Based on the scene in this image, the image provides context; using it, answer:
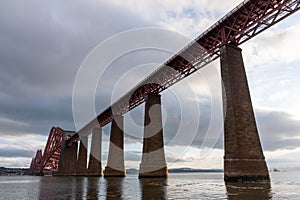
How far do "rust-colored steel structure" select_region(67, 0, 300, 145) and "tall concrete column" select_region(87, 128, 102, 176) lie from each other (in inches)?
721

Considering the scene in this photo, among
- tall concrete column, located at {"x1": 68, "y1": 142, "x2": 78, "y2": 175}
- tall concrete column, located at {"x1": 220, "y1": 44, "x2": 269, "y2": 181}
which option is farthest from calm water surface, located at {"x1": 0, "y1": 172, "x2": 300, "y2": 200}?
tall concrete column, located at {"x1": 68, "y1": 142, "x2": 78, "y2": 175}

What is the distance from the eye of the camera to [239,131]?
22266mm

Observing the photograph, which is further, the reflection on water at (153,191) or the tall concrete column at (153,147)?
the tall concrete column at (153,147)

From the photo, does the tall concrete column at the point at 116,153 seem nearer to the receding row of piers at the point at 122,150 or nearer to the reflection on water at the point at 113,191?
the receding row of piers at the point at 122,150

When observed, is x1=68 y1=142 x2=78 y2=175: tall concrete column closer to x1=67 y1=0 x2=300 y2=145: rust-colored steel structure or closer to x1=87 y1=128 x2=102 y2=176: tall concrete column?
x1=87 y1=128 x2=102 y2=176: tall concrete column

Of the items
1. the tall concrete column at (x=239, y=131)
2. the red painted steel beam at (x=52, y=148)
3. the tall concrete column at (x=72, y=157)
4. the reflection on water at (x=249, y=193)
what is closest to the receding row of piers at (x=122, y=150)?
the tall concrete column at (x=72, y=157)

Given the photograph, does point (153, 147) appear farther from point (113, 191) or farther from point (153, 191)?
point (153, 191)

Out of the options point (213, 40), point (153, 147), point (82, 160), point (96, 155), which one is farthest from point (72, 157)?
point (213, 40)

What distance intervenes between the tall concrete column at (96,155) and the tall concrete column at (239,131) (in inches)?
1713

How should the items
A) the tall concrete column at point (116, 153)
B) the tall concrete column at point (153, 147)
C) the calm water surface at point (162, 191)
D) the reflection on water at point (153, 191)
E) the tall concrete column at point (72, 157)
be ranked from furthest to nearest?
1. the tall concrete column at point (72, 157)
2. the tall concrete column at point (116, 153)
3. the tall concrete column at point (153, 147)
4. the reflection on water at point (153, 191)
5. the calm water surface at point (162, 191)

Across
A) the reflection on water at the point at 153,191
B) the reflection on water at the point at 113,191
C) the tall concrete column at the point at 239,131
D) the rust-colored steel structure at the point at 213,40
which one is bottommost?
the reflection on water at the point at 113,191

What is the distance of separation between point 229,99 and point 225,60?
4.14 m

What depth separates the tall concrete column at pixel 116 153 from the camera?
5162cm

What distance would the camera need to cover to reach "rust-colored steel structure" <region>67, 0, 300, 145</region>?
82.2ft
